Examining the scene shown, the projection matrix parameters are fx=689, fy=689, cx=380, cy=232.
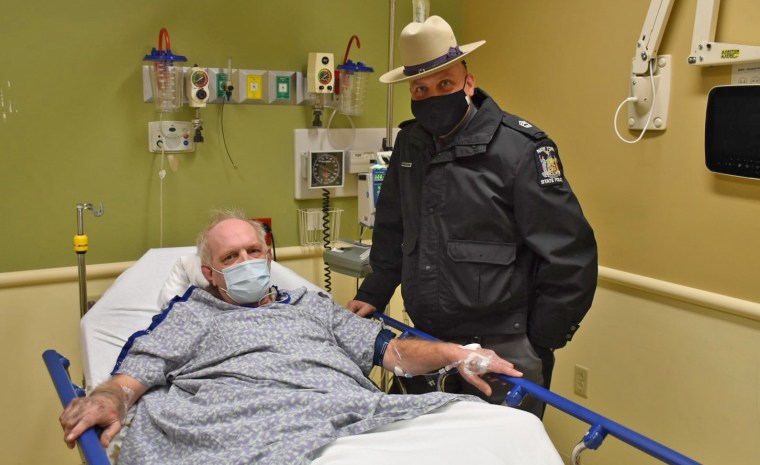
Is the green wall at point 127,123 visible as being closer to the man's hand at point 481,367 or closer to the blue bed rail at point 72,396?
the blue bed rail at point 72,396

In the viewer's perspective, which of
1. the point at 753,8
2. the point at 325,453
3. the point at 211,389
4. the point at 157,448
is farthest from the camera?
the point at 753,8

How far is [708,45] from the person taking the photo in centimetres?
223

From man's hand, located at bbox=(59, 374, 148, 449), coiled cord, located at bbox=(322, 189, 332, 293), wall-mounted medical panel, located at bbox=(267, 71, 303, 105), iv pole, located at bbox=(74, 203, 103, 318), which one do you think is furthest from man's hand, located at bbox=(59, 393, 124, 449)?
wall-mounted medical panel, located at bbox=(267, 71, 303, 105)

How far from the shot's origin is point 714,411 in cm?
238

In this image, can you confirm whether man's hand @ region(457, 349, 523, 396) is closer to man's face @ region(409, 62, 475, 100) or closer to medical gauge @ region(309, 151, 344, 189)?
man's face @ region(409, 62, 475, 100)

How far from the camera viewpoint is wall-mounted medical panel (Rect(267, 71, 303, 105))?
9.45 ft

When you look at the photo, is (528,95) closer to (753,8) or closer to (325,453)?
(753,8)

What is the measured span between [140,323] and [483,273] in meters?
1.12

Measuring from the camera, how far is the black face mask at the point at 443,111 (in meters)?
2.05

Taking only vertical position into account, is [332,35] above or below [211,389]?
above

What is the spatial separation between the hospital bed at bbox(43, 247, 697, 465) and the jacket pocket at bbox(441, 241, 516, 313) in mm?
178

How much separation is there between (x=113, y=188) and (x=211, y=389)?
120 cm

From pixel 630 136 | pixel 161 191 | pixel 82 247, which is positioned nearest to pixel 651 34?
pixel 630 136

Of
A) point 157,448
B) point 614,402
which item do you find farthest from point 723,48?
point 157,448
